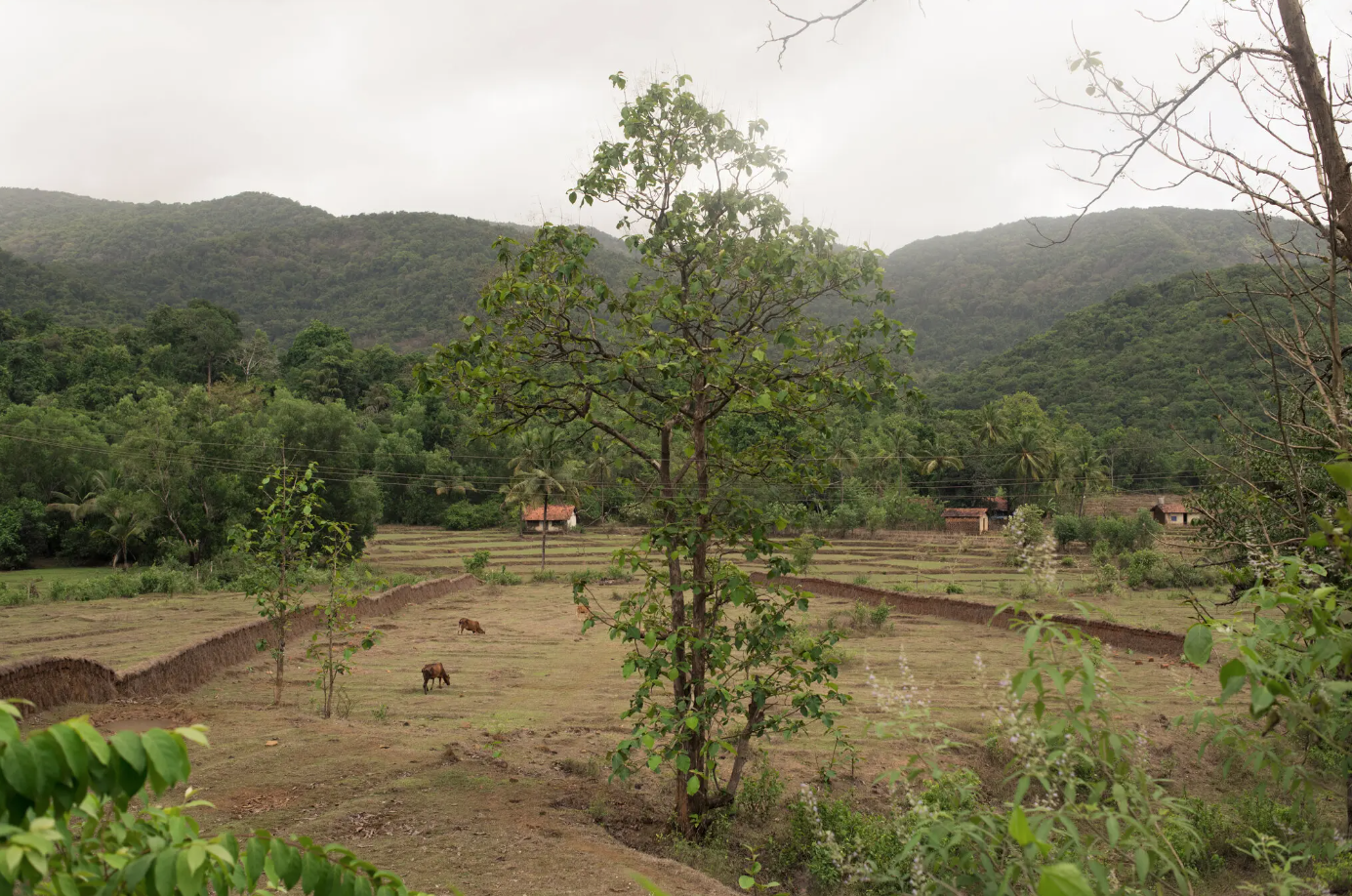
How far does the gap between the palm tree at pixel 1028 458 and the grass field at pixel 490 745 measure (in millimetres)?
44223

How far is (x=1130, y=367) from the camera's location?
80.9m

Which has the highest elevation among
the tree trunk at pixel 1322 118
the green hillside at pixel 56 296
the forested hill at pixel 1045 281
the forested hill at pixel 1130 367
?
the forested hill at pixel 1045 281

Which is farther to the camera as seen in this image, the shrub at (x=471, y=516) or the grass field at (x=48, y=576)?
the shrub at (x=471, y=516)

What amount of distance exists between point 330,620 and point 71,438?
165 ft

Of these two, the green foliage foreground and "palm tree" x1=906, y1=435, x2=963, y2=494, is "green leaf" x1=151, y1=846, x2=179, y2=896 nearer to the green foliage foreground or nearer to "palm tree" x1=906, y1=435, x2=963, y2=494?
the green foliage foreground

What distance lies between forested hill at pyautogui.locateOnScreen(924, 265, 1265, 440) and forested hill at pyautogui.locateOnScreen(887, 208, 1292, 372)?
30218 mm

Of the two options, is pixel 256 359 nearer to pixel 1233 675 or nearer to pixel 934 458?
pixel 934 458

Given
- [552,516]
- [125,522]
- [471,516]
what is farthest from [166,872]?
[552,516]

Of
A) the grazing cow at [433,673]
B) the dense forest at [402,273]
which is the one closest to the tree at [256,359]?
the dense forest at [402,273]

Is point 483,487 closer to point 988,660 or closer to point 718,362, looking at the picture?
point 988,660

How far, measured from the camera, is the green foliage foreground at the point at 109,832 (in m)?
1.34

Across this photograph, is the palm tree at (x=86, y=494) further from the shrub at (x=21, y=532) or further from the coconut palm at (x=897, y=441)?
the coconut palm at (x=897, y=441)

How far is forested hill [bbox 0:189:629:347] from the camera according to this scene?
5015 inches

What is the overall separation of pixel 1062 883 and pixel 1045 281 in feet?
608
